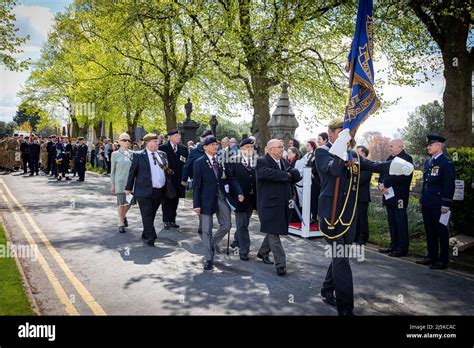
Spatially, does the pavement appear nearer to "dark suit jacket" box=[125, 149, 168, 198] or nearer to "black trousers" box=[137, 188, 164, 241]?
"black trousers" box=[137, 188, 164, 241]

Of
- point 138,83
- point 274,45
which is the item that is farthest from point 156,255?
point 138,83

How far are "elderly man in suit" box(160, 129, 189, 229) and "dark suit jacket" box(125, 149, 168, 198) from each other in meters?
1.66

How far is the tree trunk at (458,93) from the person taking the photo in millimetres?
12586

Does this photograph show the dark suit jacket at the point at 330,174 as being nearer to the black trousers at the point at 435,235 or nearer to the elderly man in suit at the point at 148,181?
the black trousers at the point at 435,235

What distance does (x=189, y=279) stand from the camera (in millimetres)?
6586

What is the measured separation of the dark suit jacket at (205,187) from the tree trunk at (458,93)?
334 inches

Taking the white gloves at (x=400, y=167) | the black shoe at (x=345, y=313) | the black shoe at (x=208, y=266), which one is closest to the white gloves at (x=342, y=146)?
the white gloves at (x=400, y=167)

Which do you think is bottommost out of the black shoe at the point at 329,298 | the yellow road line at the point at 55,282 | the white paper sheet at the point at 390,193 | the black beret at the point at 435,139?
the yellow road line at the point at 55,282

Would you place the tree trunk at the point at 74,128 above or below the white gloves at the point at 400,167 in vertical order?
above

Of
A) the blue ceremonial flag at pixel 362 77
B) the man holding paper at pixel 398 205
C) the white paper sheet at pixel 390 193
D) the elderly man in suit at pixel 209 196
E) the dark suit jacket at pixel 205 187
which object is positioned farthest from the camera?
the white paper sheet at pixel 390 193

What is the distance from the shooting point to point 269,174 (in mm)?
6930

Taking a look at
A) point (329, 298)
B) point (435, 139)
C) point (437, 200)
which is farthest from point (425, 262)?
point (329, 298)
